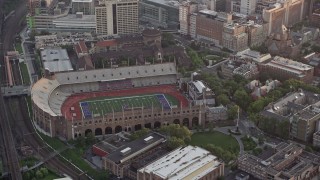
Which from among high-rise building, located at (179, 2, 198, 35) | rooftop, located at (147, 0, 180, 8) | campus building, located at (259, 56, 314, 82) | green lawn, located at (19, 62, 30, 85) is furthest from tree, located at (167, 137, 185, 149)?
rooftop, located at (147, 0, 180, 8)

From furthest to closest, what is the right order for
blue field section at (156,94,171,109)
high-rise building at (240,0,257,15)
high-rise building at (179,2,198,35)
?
1. high-rise building at (240,0,257,15)
2. high-rise building at (179,2,198,35)
3. blue field section at (156,94,171,109)

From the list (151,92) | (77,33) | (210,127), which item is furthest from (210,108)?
(77,33)

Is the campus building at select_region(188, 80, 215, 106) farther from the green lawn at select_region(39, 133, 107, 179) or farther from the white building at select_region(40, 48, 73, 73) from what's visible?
the white building at select_region(40, 48, 73, 73)

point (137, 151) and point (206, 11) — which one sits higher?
point (206, 11)

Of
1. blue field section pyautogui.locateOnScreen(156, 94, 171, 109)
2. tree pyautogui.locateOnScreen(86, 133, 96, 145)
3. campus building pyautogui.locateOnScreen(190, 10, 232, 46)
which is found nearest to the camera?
tree pyautogui.locateOnScreen(86, 133, 96, 145)

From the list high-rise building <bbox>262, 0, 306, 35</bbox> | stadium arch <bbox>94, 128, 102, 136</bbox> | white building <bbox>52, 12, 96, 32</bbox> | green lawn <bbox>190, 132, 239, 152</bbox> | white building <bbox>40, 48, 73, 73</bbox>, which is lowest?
green lawn <bbox>190, 132, 239, 152</bbox>

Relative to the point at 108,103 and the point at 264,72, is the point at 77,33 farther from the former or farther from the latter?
the point at 264,72

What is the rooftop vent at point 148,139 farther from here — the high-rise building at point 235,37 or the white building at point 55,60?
the high-rise building at point 235,37

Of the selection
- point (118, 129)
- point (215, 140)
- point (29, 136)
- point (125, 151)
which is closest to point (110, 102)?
point (118, 129)
